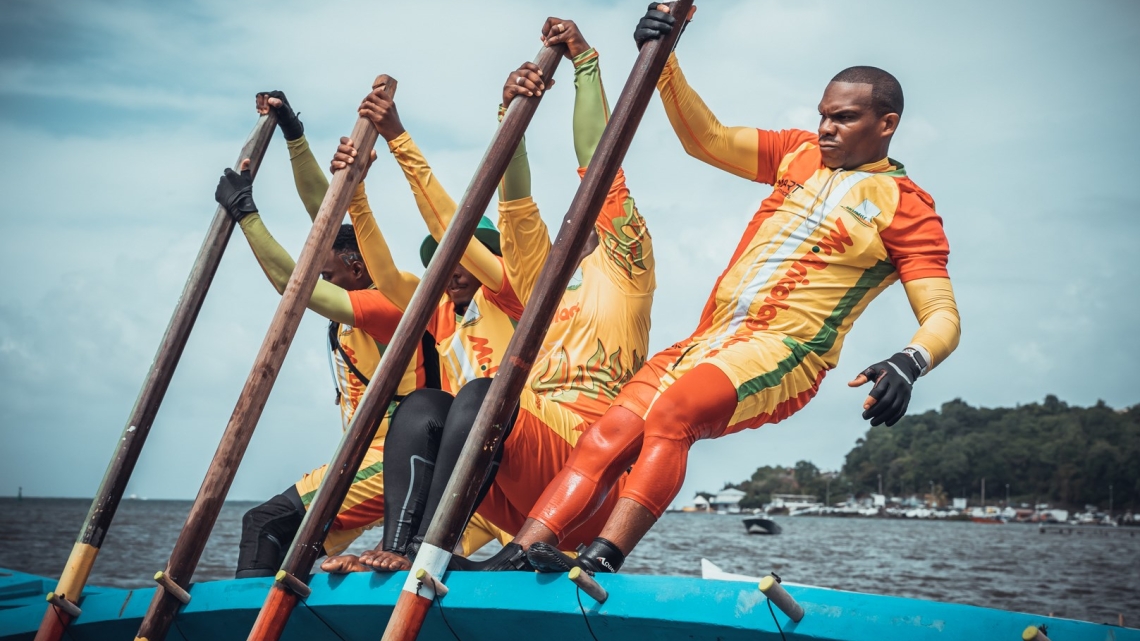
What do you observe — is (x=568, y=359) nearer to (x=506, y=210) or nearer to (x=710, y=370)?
(x=506, y=210)

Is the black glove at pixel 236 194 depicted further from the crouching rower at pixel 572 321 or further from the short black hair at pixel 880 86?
the short black hair at pixel 880 86

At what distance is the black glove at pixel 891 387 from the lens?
11.7ft

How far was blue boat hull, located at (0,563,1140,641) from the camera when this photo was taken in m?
3.05

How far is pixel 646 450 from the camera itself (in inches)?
156

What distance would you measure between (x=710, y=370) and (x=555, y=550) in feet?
2.92

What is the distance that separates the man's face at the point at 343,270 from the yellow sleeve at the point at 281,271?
1.56ft

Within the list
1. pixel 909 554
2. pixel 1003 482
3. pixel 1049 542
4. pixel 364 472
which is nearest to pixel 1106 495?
pixel 1003 482

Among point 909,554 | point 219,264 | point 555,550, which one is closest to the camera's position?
point 555,550

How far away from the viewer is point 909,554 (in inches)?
2250

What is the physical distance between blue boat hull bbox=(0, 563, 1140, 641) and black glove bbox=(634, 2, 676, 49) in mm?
2062

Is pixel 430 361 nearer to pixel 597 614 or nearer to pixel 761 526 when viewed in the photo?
pixel 597 614

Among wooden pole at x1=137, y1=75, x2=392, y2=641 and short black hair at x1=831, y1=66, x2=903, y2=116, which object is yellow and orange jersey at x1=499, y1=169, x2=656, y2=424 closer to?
wooden pole at x1=137, y1=75, x2=392, y2=641

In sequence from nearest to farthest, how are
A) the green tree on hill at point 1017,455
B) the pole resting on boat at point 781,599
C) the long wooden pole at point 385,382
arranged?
the pole resting on boat at point 781,599 < the long wooden pole at point 385,382 < the green tree on hill at point 1017,455

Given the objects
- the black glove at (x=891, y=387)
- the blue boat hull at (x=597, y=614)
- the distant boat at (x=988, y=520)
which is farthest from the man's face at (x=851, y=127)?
the distant boat at (x=988, y=520)
